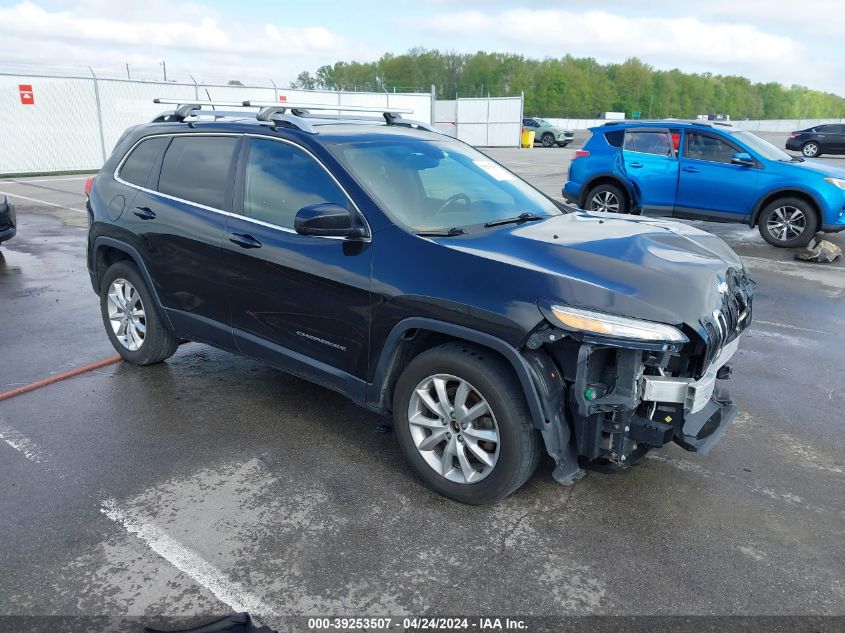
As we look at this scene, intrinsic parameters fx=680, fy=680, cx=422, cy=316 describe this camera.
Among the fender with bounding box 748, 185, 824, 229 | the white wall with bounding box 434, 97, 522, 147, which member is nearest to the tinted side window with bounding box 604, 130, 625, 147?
the fender with bounding box 748, 185, 824, 229

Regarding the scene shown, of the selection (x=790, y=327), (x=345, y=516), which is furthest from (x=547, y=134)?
(x=345, y=516)

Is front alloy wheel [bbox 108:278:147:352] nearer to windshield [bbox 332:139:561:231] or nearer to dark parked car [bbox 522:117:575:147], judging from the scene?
windshield [bbox 332:139:561:231]

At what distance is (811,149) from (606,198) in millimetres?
23217

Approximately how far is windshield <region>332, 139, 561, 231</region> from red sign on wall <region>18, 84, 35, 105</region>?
71.0 ft

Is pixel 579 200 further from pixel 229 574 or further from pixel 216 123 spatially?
pixel 229 574

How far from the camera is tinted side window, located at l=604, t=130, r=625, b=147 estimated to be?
11.2 metres

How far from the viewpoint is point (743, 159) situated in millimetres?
10125

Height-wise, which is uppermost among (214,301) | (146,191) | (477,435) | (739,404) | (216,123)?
(216,123)

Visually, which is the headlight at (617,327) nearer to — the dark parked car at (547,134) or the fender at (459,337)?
the fender at (459,337)

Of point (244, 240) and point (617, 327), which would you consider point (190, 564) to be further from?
point (617, 327)

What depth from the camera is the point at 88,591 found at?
2762 mm

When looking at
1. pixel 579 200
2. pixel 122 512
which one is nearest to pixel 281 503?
pixel 122 512

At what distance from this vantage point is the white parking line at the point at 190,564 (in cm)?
271

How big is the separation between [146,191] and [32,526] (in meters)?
2.47
